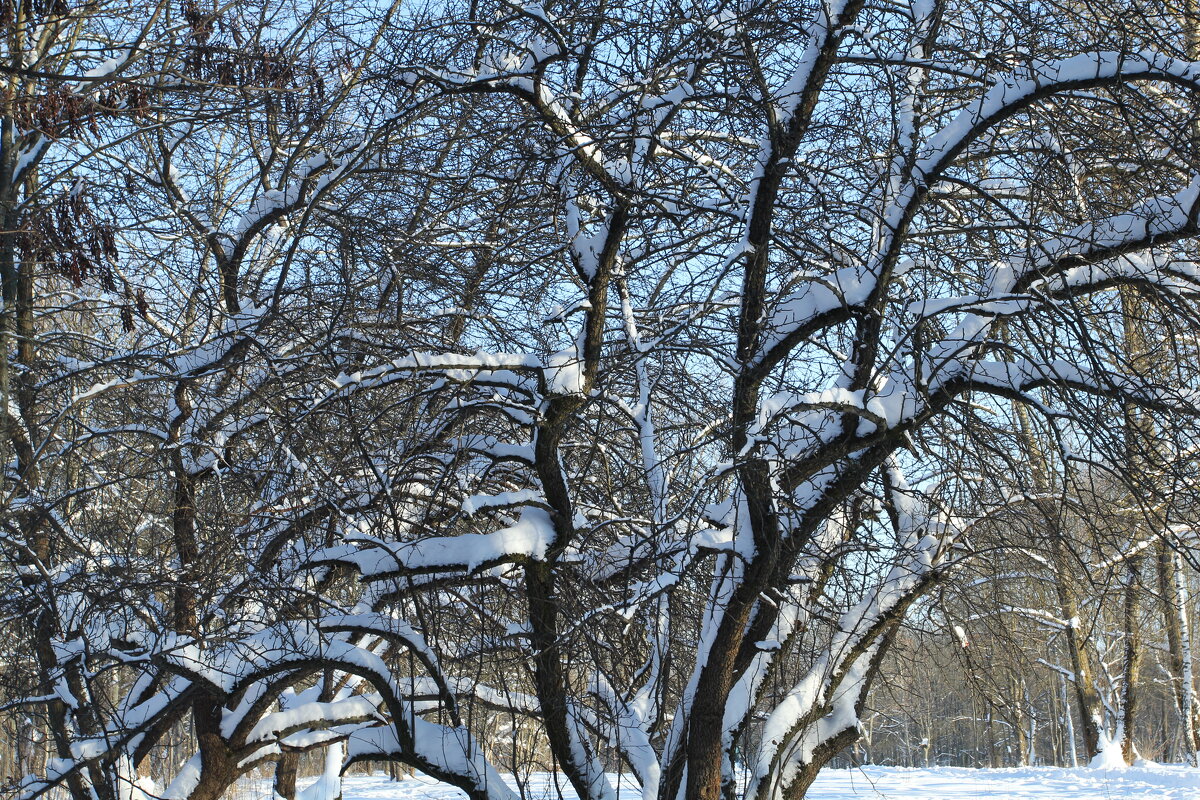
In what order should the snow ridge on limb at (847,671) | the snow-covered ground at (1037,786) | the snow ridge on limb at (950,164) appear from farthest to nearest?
the snow-covered ground at (1037,786), the snow ridge on limb at (847,671), the snow ridge on limb at (950,164)

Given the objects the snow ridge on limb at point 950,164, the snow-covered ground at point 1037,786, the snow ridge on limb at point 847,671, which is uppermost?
the snow ridge on limb at point 950,164

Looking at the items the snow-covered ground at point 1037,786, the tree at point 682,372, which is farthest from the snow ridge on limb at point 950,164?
the snow-covered ground at point 1037,786

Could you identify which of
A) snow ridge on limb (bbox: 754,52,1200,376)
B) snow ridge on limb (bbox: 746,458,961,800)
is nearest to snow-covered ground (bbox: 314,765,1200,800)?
snow ridge on limb (bbox: 746,458,961,800)

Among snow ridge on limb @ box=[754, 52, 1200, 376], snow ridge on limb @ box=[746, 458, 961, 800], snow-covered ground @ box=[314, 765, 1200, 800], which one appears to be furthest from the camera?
snow-covered ground @ box=[314, 765, 1200, 800]

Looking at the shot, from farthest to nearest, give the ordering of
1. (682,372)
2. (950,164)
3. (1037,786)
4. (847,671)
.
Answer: (1037,786)
(682,372)
(847,671)
(950,164)

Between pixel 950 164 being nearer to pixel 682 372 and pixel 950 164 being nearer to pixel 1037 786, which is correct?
pixel 682 372

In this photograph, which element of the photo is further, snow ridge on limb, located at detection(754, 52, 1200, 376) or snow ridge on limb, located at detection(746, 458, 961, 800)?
snow ridge on limb, located at detection(746, 458, 961, 800)

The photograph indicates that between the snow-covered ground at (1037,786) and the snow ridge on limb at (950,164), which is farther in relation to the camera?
the snow-covered ground at (1037,786)

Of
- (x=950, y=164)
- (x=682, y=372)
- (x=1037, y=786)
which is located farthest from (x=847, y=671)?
(x=1037, y=786)

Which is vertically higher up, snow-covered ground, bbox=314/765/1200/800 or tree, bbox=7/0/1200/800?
tree, bbox=7/0/1200/800

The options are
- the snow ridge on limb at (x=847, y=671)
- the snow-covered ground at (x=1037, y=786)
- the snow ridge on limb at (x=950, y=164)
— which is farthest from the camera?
the snow-covered ground at (x=1037, y=786)

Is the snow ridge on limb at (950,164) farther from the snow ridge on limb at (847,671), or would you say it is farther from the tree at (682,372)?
the snow ridge on limb at (847,671)

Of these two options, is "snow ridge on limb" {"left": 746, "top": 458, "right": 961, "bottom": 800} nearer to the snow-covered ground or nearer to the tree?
the tree

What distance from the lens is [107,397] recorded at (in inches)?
287
